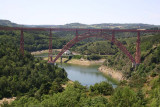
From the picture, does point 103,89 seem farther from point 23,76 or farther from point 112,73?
point 112,73

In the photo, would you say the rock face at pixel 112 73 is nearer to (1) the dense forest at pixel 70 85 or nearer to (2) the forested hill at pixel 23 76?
Answer: (1) the dense forest at pixel 70 85

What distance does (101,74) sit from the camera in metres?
34.9

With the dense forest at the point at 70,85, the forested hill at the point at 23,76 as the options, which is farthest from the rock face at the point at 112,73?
the forested hill at the point at 23,76

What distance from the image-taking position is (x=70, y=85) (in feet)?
55.2

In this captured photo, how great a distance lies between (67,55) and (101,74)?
15.2 m

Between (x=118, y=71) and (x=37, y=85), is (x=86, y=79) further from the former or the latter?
(x=37, y=85)

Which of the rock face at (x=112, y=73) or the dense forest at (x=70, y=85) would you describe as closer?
the dense forest at (x=70, y=85)

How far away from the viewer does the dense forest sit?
10.1 meters

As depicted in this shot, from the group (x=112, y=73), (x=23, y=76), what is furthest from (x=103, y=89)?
(x=112, y=73)

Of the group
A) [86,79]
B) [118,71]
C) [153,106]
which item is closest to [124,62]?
[118,71]

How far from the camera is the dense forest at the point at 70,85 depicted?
33.2 ft

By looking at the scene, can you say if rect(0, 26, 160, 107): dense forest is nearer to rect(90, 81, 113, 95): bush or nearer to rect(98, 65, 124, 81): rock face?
rect(90, 81, 113, 95): bush

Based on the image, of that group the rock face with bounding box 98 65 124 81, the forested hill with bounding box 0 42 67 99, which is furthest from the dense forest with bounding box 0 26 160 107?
the rock face with bounding box 98 65 124 81

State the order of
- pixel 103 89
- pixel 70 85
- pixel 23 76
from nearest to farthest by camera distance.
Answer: pixel 103 89 < pixel 70 85 < pixel 23 76
